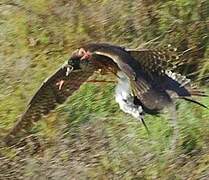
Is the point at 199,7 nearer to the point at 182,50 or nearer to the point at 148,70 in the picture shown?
the point at 182,50

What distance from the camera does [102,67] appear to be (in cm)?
501

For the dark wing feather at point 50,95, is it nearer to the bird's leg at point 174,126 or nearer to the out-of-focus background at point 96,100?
the out-of-focus background at point 96,100

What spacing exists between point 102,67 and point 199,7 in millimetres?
1097

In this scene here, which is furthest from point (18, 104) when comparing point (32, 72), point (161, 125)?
point (161, 125)

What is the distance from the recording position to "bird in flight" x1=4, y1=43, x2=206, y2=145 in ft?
16.1

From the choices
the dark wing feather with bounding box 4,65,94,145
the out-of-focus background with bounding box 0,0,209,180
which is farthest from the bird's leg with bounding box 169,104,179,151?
the dark wing feather with bounding box 4,65,94,145

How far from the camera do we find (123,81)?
5047 millimetres

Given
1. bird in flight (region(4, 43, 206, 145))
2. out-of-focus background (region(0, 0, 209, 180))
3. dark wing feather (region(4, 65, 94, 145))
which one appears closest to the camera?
bird in flight (region(4, 43, 206, 145))

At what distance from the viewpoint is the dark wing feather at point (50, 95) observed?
5.15m

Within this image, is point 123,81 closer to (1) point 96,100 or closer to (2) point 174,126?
(2) point 174,126

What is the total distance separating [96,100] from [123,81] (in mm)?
688

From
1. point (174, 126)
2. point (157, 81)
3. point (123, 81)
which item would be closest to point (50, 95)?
point (123, 81)

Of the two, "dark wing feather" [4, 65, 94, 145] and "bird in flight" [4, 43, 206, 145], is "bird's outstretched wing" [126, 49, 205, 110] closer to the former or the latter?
"bird in flight" [4, 43, 206, 145]

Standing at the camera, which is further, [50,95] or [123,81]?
[50,95]
